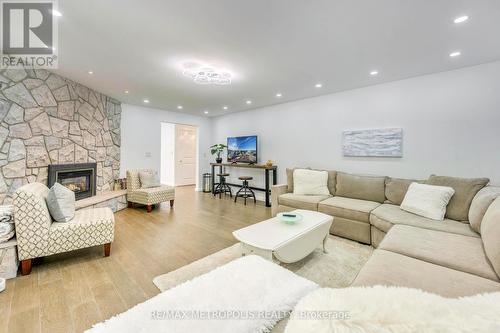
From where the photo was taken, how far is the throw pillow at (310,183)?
12.6ft

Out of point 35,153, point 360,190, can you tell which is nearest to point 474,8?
point 360,190

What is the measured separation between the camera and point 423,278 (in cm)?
134

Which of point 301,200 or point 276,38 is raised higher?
point 276,38

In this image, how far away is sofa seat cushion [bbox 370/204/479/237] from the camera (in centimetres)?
217

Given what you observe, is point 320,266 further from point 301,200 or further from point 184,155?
point 184,155

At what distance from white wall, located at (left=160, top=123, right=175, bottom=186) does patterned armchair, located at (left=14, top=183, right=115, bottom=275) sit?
5.46 m

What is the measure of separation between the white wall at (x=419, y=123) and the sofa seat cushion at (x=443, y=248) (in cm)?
164

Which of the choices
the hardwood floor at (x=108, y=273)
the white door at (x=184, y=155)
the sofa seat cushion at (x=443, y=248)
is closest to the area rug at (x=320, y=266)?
the hardwood floor at (x=108, y=273)

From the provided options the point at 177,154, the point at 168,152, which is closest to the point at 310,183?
the point at 177,154

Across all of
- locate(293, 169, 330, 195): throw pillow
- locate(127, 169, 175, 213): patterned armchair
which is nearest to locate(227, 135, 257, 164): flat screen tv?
locate(293, 169, 330, 195): throw pillow

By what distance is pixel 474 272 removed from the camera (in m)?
1.44

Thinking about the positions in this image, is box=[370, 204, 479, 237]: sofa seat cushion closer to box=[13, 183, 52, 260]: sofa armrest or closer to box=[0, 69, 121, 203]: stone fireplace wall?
box=[13, 183, 52, 260]: sofa armrest

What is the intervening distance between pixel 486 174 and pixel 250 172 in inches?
181

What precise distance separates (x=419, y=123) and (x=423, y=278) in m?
2.91
